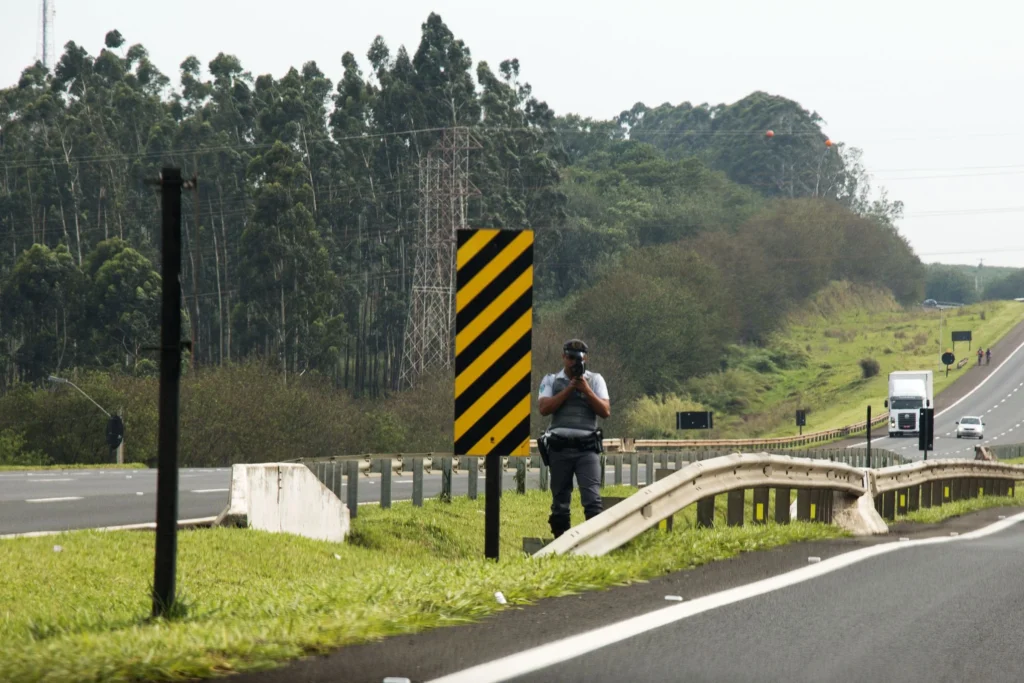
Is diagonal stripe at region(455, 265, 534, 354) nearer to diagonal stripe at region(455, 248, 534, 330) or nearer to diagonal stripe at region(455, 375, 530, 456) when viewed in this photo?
diagonal stripe at region(455, 248, 534, 330)

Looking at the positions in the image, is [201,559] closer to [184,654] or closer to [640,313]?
[184,654]

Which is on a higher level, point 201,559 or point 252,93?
point 252,93

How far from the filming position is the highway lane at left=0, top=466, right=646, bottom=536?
18375 millimetres

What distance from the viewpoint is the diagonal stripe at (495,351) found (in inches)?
439

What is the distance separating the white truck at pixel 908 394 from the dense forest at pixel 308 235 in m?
17.4

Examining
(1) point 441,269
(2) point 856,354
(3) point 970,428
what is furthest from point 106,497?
(2) point 856,354

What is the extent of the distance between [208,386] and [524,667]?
57.3m

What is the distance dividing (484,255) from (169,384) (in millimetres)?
3905

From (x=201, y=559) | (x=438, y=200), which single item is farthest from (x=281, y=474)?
(x=438, y=200)

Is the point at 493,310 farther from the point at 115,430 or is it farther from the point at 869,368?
the point at 869,368

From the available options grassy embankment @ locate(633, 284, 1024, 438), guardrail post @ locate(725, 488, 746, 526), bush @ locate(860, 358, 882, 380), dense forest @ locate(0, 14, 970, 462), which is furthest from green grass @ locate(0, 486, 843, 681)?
bush @ locate(860, 358, 882, 380)

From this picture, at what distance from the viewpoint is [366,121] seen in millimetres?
113188

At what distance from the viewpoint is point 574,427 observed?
1285 centimetres

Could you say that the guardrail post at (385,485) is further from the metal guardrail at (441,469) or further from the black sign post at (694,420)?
the black sign post at (694,420)
